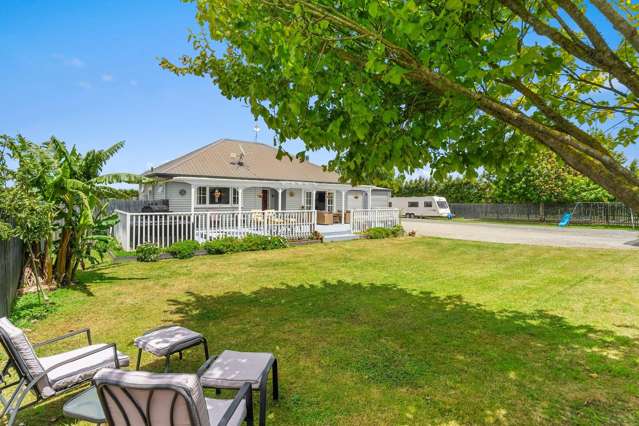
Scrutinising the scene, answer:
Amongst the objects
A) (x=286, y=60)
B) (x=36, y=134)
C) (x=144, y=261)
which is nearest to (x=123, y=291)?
(x=144, y=261)

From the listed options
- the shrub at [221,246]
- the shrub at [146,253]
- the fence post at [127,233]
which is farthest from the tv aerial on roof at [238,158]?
the shrub at [146,253]

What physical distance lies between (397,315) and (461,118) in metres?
4.31

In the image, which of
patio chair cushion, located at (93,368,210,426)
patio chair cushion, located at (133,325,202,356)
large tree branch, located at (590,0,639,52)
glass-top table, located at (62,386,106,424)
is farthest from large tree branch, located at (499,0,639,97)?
patio chair cushion, located at (133,325,202,356)

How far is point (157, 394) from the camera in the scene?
2.15 meters

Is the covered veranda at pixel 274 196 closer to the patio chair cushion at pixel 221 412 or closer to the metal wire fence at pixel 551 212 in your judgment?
the patio chair cushion at pixel 221 412

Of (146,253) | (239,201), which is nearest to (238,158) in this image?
(239,201)

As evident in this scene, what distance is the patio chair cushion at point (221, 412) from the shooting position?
2621 mm

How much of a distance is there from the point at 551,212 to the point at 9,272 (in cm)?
4149

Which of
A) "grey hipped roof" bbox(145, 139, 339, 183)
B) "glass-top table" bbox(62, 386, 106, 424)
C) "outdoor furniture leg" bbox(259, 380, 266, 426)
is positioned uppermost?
"grey hipped roof" bbox(145, 139, 339, 183)

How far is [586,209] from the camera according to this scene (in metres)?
31.6

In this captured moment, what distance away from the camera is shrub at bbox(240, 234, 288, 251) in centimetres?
1447

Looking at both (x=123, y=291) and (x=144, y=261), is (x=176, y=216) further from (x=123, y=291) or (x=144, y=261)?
(x=123, y=291)

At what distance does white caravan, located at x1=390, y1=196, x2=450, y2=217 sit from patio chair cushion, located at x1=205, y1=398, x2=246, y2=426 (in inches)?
1598

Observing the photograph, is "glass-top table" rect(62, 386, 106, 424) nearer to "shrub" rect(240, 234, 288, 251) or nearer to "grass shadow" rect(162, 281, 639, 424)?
"grass shadow" rect(162, 281, 639, 424)
